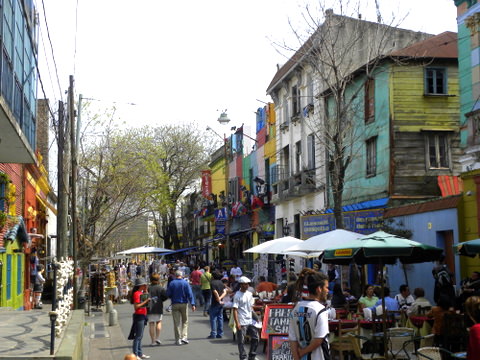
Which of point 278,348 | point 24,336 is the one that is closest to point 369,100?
point 278,348

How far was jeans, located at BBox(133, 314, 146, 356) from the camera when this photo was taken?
1436 cm

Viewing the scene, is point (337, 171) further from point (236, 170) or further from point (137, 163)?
point (236, 170)

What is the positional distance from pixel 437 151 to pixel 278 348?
16.2m

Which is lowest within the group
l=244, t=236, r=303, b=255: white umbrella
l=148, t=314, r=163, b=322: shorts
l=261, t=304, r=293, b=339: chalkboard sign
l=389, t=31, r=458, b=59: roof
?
l=148, t=314, r=163, b=322: shorts

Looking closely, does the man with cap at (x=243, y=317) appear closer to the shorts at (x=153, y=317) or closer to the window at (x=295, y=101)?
the shorts at (x=153, y=317)

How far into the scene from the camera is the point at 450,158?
25500 mm

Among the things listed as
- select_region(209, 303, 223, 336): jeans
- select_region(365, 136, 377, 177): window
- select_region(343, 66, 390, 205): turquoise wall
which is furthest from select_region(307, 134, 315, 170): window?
select_region(209, 303, 223, 336): jeans

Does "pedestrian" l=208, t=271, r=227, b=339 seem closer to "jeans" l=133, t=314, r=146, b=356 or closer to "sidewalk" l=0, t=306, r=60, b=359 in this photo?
"jeans" l=133, t=314, r=146, b=356

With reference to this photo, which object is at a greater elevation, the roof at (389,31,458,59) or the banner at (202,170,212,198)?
the roof at (389,31,458,59)

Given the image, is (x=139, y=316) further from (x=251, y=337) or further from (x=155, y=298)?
(x=251, y=337)

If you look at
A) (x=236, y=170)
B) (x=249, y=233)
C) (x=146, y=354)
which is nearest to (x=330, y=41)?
(x=146, y=354)

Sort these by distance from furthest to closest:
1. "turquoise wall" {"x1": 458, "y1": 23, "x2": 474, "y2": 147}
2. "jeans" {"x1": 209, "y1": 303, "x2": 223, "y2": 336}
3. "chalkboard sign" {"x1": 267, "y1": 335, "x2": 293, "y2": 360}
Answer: "turquoise wall" {"x1": 458, "y1": 23, "x2": 474, "y2": 147}
"jeans" {"x1": 209, "y1": 303, "x2": 223, "y2": 336}
"chalkboard sign" {"x1": 267, "y1": 335, "x2": 293, "y2": 360}

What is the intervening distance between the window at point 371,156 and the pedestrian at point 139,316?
13.9 m

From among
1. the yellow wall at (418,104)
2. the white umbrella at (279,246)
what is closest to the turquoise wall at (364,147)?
the yellow wall at (418,104)
